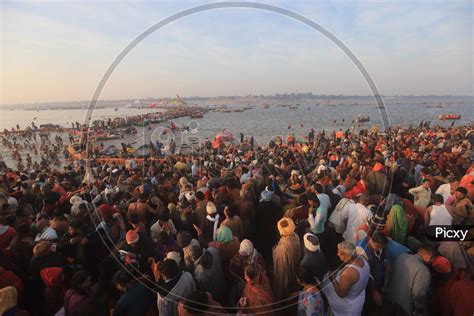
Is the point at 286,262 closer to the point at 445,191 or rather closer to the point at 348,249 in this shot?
the point at 348,249

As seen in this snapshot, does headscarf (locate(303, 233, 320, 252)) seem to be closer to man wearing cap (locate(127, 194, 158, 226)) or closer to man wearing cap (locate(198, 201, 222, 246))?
man wearing cap (locate(198, 201, 222, 246))

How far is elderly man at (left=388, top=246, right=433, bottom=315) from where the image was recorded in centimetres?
311

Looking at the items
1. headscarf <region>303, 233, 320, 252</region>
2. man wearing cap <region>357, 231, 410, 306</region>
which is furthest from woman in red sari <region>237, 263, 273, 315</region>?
man wearing cap <region>357, 231, 410, 306</region>

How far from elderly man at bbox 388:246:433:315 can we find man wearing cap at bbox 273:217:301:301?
1.23 m

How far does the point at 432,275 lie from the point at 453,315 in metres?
0.44

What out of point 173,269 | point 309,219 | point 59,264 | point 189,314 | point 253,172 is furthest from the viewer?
point 253,172

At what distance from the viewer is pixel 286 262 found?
3779 mm

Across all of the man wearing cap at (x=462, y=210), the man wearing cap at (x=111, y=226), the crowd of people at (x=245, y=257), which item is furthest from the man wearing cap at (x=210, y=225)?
the man wearing cap at (x=462, y=210)

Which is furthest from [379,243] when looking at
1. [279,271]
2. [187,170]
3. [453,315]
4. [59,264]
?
[187,170]

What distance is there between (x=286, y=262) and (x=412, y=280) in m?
1.49

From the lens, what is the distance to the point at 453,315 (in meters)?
3.13

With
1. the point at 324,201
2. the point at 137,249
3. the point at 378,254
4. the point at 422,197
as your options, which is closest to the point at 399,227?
the point at 378,254

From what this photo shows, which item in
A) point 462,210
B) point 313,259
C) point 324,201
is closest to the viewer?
point 313,259

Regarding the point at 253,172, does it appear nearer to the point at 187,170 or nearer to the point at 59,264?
the point at 187,170
